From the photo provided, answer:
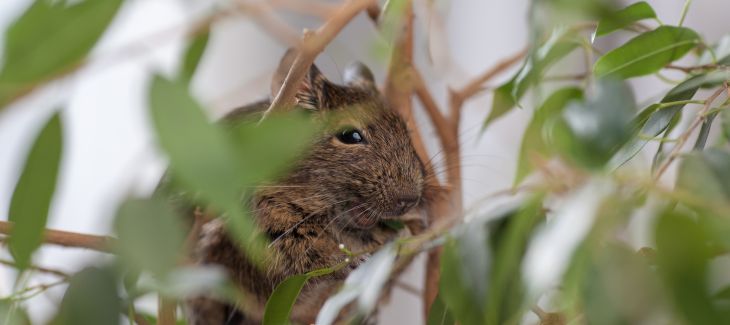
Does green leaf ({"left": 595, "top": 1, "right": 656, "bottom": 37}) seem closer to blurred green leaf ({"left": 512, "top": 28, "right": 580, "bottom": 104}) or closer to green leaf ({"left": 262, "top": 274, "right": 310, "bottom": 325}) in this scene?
blurred green leaf ({"left": 512, "top": 28, "right": 580, "bottom": 104})

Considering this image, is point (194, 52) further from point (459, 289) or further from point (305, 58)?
point (459, 289)

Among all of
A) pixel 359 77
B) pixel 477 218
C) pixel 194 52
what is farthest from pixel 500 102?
pixel 194 52

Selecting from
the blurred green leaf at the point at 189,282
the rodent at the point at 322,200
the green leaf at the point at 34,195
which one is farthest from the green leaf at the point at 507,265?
the rodent at the point at 322,200

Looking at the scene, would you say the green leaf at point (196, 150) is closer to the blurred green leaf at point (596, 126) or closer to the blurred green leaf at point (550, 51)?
the blurred green leaf at point (596, 126)

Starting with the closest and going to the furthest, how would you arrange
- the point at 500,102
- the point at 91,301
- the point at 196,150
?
1. the point at 196,150
2. the point at 91,301
3. the point at 500,102

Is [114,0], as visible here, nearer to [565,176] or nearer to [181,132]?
[181,132]

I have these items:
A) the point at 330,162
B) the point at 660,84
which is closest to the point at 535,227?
the point at 330,162

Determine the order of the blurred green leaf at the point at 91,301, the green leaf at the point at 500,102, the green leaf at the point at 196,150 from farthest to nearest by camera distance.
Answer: the green leaf at the point at 500,102, the blurred green leaf at the point at 91,301, the green leaf at the point at 196,150
